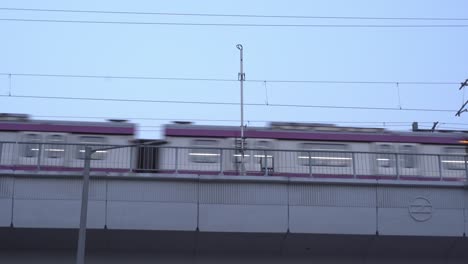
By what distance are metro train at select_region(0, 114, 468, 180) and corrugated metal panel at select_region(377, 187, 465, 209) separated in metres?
0.88

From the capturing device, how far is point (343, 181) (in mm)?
23516

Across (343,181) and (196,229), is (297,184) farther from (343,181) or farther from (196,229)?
(196,229)

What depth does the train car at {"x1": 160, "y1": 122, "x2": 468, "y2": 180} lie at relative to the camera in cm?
2519

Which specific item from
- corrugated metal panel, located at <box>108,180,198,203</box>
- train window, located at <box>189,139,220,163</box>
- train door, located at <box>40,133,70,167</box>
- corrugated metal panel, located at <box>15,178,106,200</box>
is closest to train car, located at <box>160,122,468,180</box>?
train window, located at <box>189,139,220,163</box>

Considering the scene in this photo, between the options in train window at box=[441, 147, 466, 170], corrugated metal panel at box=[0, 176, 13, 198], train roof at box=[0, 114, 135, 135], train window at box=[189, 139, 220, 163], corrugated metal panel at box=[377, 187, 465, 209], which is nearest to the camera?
corrugated metal panel at box=[0, 176, 13, 198]

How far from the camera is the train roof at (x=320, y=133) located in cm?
2739

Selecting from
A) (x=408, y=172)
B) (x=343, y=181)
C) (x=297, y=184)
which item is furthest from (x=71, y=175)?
(x=408, y=172)

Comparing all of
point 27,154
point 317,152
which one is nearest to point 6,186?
point 27,154

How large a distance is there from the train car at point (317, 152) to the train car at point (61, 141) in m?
2.04

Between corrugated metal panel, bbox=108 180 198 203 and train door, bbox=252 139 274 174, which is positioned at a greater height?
train door, bbox=252 139 274 174

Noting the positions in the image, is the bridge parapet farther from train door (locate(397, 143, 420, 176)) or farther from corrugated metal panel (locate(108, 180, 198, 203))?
train door (locate(397, 143, 420, 176))

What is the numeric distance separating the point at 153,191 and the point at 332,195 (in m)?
6.59

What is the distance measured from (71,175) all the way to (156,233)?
12.1ft

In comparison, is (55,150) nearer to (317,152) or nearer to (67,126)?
(67,126)
